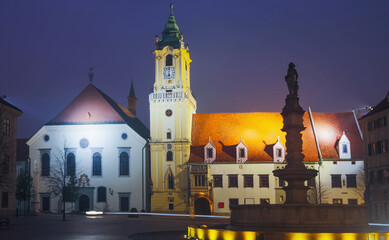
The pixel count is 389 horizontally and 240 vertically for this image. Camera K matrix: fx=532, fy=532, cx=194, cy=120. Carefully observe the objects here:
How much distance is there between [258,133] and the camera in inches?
2657

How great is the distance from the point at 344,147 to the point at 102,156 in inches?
1168

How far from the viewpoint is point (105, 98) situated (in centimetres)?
7125

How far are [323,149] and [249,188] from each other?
1036cm

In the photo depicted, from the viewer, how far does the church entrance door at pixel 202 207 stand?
209 ft

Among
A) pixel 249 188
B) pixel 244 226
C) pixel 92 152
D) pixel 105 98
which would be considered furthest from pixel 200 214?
pixel 244 226

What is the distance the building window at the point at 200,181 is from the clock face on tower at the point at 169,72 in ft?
43.1

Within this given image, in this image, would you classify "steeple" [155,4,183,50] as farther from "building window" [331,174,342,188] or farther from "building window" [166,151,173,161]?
"building window" [331,174,342,188]

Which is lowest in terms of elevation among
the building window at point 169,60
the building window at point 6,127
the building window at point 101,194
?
the building window at point 101,194

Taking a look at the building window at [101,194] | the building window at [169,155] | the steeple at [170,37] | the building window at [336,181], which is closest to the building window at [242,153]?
the building window at [169,155]

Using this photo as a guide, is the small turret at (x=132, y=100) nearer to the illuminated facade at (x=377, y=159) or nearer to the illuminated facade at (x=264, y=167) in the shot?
the illuminated facade at (x=264, y=167)

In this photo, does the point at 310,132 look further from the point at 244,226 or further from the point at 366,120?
the point at 244,226

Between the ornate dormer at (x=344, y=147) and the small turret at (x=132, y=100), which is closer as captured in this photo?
the ornate dormer at (x=344, y=147)

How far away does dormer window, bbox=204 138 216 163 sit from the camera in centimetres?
6462

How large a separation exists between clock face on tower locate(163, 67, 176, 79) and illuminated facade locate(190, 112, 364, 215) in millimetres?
8522
